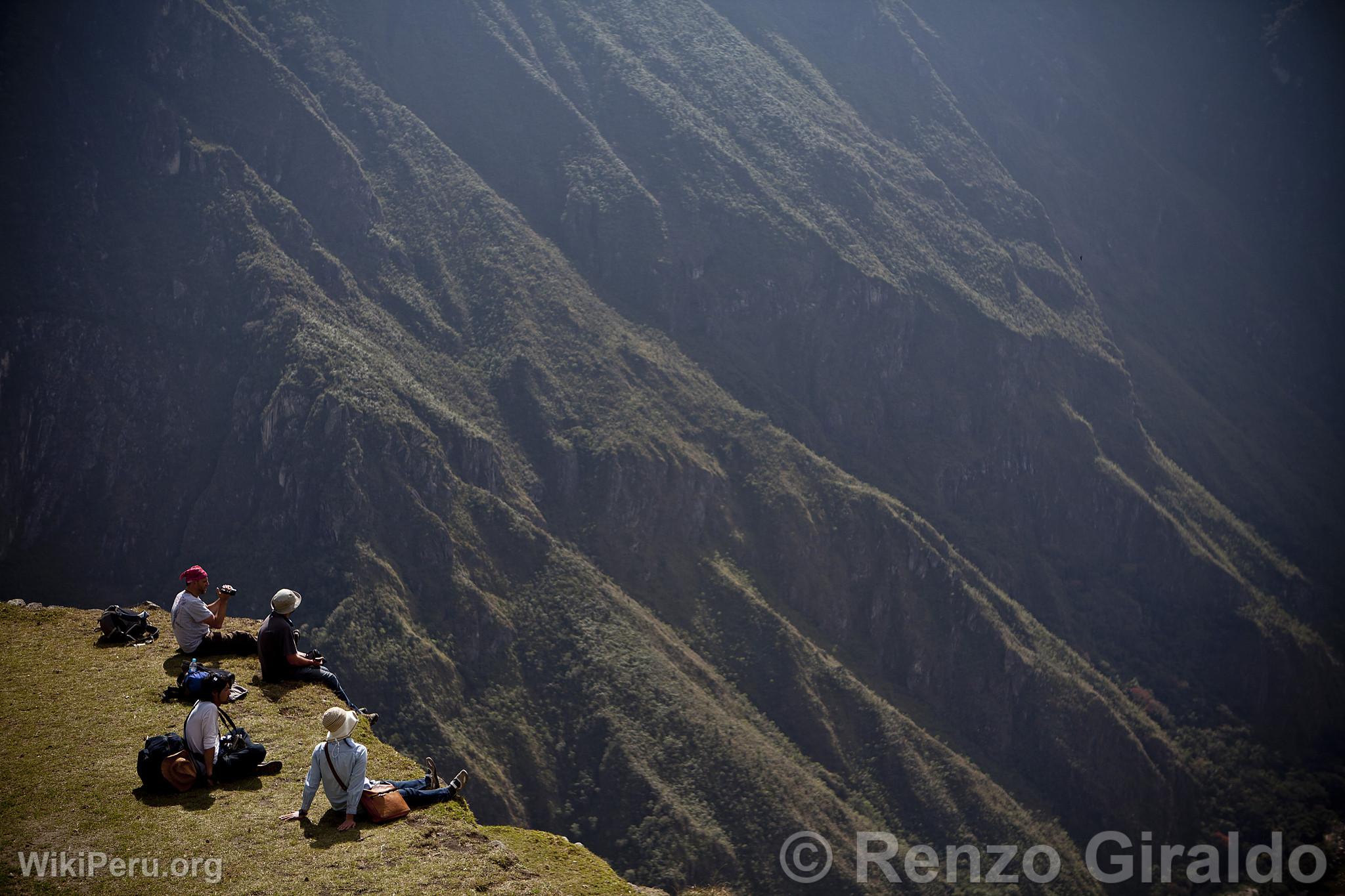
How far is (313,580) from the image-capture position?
10094 cm

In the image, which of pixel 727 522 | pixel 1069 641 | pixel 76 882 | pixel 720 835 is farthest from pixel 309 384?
pixel 1069 641

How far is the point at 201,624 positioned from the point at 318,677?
3.24m

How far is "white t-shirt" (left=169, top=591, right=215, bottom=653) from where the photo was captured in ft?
81.5

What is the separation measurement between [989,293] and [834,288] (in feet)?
104

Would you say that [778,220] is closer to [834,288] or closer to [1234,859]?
[834,288]

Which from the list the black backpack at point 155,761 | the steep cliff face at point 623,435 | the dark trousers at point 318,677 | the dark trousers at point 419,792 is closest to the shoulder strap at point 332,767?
the dark trousers at point 419,792

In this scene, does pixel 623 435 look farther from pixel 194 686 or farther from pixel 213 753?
pixel 213 753

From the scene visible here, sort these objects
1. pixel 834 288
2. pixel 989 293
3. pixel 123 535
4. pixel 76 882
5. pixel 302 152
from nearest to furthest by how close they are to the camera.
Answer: pixel 76 882, pixel 123 535, pixel 302 152, pixel 834 288, pixel 989 293

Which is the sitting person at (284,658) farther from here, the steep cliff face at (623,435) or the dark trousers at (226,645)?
the steep cliff face at (623,435)

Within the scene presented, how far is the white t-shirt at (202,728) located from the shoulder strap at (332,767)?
2787mm

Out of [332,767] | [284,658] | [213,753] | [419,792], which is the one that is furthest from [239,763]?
[284,658]

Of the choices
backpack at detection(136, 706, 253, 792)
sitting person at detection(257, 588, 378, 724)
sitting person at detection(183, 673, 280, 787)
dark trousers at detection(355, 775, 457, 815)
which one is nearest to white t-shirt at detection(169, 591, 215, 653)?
sitting person at detection(257, 588, 378, 724)

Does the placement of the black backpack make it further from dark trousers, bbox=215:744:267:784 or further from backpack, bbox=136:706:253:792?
dark trousers, bbox=215:744:267:784

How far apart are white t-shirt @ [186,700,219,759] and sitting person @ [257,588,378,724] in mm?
3350
